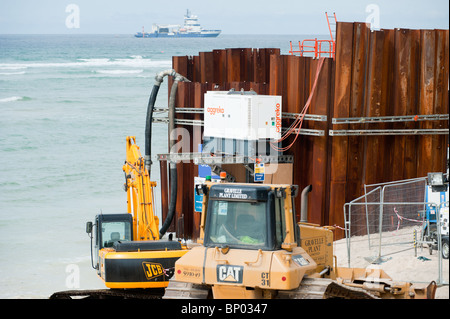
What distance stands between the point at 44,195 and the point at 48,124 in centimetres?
2418

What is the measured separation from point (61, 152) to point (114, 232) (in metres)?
36.1

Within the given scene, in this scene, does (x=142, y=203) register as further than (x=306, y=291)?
Yes

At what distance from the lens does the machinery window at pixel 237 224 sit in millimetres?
12609

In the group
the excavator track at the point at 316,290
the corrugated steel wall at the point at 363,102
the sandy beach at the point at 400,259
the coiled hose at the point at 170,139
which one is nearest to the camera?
the excavator track at the point at 316,290

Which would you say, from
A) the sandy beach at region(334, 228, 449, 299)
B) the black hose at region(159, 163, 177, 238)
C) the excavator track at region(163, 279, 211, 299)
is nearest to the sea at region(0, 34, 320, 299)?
the black hose at region(159, 163, 177, 238)

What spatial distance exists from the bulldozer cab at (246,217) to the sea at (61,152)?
979 centimetres

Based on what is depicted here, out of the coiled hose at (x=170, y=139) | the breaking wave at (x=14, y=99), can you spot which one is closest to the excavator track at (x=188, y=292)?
the coiled hose at (x=170, y=139)

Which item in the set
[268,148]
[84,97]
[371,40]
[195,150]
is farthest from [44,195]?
[84,97]

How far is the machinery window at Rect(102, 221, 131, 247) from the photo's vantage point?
17.5m

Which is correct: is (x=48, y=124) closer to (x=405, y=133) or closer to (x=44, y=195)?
(x=44, y=195)

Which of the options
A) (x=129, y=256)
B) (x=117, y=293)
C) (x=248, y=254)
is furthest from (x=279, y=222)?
(x=117, y=293)

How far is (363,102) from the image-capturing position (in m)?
20.8

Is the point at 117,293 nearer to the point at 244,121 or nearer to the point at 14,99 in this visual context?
the point at 244,121

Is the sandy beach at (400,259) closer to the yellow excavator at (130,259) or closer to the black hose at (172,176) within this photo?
the yellow excavator at (130,259)
